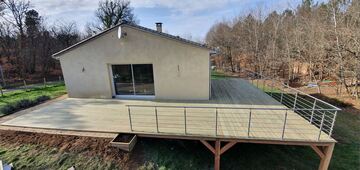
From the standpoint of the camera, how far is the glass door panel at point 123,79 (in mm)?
8492

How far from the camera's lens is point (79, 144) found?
17.1 ft

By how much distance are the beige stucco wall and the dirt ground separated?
11.6 ft

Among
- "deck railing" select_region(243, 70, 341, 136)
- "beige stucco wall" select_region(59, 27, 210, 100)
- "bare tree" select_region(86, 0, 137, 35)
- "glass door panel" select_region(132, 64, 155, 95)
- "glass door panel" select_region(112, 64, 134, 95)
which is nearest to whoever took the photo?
"deck railing" select_region(243, 70, 341, 136)

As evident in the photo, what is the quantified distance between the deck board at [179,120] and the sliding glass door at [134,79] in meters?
0.75

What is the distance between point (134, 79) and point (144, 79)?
0.51m

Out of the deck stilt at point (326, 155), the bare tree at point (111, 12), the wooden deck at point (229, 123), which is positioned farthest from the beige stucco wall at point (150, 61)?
the bare tree at point (111, 12)

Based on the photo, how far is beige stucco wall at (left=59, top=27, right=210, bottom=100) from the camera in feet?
25.4

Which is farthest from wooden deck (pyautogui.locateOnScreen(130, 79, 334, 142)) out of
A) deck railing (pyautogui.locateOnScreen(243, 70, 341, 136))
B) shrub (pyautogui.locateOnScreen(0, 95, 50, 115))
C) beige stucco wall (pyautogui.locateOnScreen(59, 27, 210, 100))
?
shrub (pyautogui.locateOnScreen(0, 95, 50, 115))

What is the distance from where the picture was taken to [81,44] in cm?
831

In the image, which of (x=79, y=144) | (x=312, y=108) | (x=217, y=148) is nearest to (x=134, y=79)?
(x=79, y=144)

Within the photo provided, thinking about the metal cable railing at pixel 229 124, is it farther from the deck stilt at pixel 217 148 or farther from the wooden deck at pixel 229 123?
the deck stilt at pixel 217 148

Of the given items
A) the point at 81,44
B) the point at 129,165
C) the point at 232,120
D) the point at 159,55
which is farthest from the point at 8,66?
the point at 232,120

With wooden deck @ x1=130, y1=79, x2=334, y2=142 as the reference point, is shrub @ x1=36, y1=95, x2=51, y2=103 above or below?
above

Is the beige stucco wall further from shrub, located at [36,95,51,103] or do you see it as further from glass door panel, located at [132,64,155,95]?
shrub, located at [36,95,51,103]
